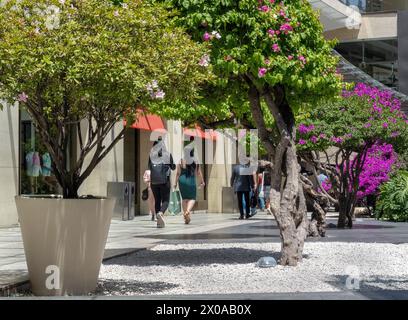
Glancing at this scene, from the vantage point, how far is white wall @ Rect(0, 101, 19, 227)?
653 inches

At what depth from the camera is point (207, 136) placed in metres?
28.9

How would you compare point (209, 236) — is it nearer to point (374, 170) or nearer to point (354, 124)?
point (354, 124)

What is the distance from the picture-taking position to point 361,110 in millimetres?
15914

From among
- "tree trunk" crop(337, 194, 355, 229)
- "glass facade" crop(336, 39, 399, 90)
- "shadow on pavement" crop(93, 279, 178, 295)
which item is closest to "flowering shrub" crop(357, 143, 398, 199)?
"tree trunk" crop(337, 194, 355, 229)

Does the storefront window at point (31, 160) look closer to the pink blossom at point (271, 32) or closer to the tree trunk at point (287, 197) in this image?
the tree trunk at point (287, 197)

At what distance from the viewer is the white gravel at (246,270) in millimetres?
7727

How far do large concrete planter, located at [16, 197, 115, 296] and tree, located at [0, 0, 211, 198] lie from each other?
0.45m

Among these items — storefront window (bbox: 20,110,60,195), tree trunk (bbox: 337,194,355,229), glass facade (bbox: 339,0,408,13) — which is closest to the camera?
tree trunk (bbox: 337,194,355,229)

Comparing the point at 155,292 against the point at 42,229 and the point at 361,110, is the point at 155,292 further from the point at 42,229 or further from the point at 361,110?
the point at 361,110

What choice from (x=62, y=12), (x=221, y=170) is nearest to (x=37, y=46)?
(x=62, y=12)

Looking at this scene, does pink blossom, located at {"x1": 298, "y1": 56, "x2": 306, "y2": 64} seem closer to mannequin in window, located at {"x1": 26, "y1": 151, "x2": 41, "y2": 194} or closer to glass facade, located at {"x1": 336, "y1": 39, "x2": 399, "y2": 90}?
mannequin in window, located at {"x1": 26, "y1": 151, "x2": 41, "y2": 194}

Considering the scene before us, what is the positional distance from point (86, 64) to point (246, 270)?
3.75 meters

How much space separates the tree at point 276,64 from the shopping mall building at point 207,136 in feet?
3.92

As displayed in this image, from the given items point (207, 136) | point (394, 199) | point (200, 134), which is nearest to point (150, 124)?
point (200, 134)
